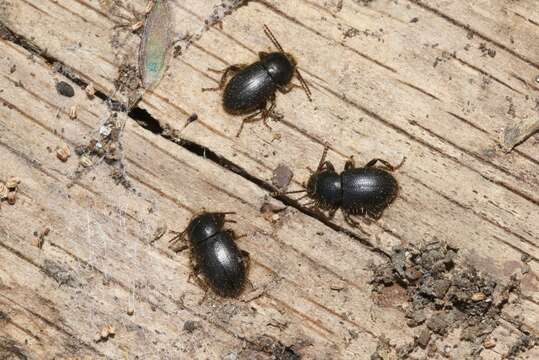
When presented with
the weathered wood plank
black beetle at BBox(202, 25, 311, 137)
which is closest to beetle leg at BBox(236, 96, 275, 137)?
black beetle at BBox(202, 25, 311, 137)

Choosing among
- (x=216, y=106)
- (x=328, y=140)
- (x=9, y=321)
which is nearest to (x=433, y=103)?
(x=328, y=140)

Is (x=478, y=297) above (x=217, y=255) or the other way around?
the other way around

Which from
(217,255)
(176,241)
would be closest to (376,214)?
(217,255)

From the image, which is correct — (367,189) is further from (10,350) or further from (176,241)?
(10,350)

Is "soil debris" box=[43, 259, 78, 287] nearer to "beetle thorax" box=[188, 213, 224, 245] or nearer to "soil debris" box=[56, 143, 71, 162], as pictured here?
"soil debris" box=[56, 143, 71, 162]

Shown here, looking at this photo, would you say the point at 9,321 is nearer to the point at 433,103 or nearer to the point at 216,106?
the point at 216,106
